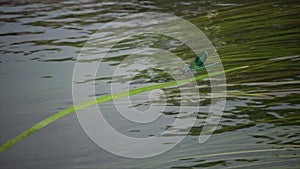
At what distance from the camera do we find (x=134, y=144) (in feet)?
3.28

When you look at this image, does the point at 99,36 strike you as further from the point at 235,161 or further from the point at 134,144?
the point at 235,161

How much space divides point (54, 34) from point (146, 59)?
1.70 ft

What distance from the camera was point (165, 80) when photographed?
52.7 inches

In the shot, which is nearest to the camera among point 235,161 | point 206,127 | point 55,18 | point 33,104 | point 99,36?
point 235,161

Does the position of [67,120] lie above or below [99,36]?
below

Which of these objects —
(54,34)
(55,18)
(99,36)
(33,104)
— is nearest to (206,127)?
(33,104)

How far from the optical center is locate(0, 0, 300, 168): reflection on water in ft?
3.09

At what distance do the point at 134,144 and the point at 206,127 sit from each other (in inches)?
7.5

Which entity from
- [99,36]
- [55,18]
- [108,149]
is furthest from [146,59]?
[55,18]

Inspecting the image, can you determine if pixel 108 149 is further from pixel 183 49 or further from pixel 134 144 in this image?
pixel 183 49

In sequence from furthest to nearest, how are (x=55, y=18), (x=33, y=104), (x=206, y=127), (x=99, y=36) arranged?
(x=55, y=18) < (x=99, y=36) < (x=33, y=104) < (x=206, y=127)

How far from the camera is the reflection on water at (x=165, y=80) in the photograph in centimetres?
94

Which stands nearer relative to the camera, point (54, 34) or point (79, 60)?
point (79, 60)

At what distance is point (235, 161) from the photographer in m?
0.91
